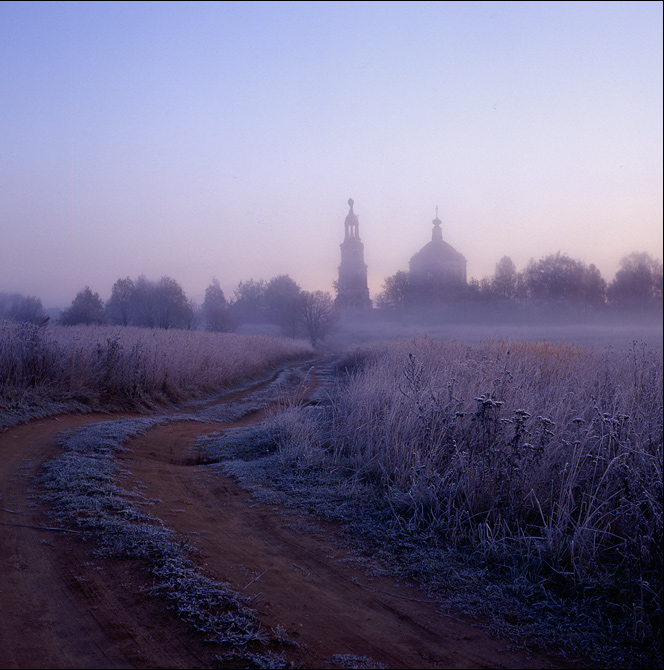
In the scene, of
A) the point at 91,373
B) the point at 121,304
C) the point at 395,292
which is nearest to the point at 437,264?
the point at 395,292

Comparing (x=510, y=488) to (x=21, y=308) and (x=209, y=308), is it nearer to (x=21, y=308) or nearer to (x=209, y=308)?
(x=21, y=308)

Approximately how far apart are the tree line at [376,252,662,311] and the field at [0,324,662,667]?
1101 millimetres

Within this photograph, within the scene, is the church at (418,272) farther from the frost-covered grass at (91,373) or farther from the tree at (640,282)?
the tree at (640,282)

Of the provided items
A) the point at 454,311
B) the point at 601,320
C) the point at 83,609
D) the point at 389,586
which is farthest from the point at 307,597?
the point at 454,311

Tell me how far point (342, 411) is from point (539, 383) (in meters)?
3.34

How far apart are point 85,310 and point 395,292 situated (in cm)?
2218

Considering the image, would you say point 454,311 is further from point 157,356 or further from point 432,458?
point 432,458

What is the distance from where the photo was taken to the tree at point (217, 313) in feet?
139

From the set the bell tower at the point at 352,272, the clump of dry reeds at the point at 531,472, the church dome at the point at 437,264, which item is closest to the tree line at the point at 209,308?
the bell tower at the point at 352,272

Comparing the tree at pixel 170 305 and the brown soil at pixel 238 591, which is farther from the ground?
the tree at pixel 170 305

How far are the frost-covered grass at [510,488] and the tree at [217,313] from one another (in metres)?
34.3

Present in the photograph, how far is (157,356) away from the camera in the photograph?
1523 centimetres

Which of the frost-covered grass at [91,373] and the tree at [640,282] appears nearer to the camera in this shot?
the tree at [640,282]

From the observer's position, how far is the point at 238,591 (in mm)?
3469
